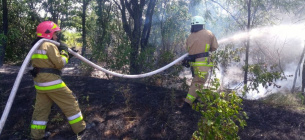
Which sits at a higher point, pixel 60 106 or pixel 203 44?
pixel 203 44

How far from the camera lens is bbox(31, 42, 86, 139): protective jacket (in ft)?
11.0

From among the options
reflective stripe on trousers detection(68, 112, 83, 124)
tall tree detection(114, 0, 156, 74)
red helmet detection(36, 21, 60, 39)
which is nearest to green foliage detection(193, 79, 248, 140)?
reflective stripe on trousers detection(68, 112, 83, 124)

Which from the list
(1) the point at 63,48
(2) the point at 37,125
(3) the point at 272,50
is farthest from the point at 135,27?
(3) the point at 272,50

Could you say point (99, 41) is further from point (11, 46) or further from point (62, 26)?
point (62, 26)

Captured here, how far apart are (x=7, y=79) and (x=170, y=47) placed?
16.6 ft

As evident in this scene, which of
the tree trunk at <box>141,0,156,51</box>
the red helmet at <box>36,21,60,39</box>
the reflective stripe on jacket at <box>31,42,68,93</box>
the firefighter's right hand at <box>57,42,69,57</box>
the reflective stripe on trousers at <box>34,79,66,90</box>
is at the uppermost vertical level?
the tree trunk at <box>141,0,156,51</box>

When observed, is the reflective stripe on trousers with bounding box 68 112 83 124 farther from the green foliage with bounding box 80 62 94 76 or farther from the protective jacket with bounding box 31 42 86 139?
the green foliage with bounding box 80 62 94 76

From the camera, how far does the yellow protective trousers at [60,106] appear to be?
11.3 feet

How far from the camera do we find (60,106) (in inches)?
139

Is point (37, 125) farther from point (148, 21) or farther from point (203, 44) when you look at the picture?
point (148, 21)

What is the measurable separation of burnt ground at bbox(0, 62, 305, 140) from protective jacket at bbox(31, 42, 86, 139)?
10.5 inches

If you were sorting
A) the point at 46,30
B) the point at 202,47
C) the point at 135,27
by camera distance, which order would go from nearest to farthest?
the point at 46,30, the point at 202,47, the point at 135,27

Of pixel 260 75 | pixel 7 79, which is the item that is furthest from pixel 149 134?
pixel 7 79

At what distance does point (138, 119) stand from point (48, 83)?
1615mm
